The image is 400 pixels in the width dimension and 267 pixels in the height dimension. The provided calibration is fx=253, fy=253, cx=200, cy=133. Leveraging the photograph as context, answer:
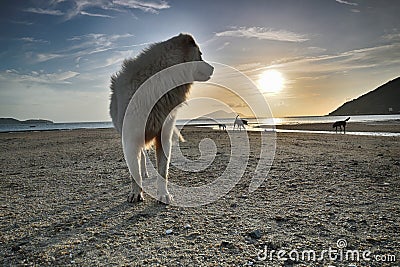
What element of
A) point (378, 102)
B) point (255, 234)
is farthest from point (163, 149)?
point (378, 102)

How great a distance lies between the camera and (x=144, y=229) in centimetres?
294

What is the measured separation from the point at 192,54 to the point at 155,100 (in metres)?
1.01

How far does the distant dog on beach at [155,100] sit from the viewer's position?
398 centimetres

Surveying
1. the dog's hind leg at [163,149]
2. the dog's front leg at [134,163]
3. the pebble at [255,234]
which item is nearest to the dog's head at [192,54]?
the dog's hind leg at [163,149]

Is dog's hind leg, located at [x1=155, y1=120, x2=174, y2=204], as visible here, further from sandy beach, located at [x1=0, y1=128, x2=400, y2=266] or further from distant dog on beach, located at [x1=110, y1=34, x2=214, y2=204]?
sandy beach, located at [x1=0, y1=128, x2=400, y2=266]

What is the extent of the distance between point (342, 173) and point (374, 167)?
1.15 metres

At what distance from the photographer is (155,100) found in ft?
13.3

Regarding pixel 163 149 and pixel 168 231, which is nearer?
pixel 168 231

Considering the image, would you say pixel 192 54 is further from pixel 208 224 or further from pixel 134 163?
pixel 208 224

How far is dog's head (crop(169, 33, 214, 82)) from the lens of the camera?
416cm

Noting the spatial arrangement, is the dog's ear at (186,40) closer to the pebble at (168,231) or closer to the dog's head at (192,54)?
the dog's head at (192,54)

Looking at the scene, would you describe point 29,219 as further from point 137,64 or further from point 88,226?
point 137,64

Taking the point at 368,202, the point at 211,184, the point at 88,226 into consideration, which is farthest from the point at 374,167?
the point at 88,226

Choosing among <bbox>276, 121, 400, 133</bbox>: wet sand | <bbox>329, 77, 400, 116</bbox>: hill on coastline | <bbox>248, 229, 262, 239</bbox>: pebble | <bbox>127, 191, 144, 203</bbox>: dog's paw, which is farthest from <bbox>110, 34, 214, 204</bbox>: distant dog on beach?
<bbox>329, 77, 400, 116</bbox>: hill on coastline
